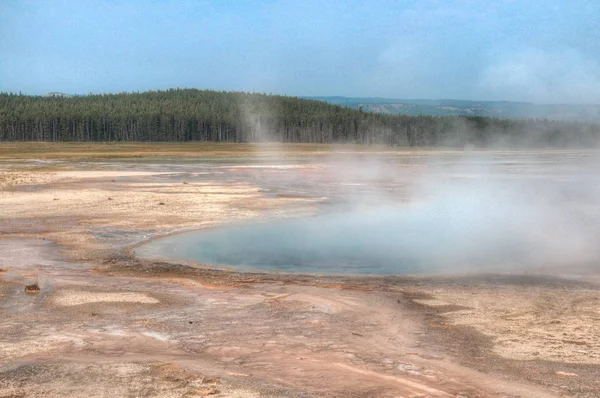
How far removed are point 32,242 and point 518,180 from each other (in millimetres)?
29527

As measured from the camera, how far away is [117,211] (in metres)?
25.8

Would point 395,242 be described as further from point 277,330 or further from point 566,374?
point 566,374

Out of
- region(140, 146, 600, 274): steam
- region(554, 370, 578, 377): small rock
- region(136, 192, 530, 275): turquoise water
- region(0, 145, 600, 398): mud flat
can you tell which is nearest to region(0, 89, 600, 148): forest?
region(140, 146, 600, 274): steam

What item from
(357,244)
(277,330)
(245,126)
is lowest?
(277,330)

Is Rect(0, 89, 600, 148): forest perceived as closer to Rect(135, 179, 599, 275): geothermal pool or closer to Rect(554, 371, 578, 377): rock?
Rect(135, 179, 599, 275): geothermal pool

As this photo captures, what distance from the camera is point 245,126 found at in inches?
5920

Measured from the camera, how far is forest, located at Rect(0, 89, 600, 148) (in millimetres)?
136000

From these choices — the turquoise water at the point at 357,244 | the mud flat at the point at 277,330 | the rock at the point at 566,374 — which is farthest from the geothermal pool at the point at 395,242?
the rock at the point at 566,374

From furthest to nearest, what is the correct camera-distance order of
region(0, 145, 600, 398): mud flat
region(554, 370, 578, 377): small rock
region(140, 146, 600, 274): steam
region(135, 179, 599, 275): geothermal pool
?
region(140, 146, 600, 274): steam < region(135, 179, 599, 275): geothermal pool < region(554, 370, 578, 377): small rock < region(0, 145, 600, 398): mud flat

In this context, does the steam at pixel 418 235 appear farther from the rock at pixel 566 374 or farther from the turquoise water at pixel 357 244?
the rock at pixel 566 374

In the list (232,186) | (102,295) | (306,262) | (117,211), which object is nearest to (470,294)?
(306,262)

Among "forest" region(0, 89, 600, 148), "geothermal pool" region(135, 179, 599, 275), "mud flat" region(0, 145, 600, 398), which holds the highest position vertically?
"forest" region(0, 89, 600, 148)

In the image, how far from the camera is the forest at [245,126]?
446 ft

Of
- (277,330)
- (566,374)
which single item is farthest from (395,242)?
(566,374)
